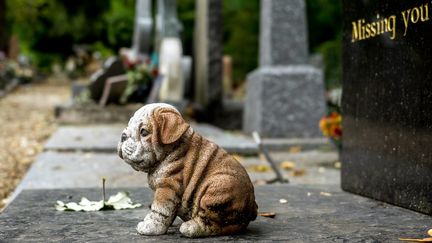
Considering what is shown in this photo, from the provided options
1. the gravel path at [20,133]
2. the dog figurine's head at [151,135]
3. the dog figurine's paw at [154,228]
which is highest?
the dog figurine's head at [151,135]

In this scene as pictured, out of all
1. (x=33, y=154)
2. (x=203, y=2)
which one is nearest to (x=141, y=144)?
(x=33, y=154)

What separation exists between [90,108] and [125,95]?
0.99 meters

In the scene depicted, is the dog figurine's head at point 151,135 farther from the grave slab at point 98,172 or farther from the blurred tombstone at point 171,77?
the blurred tombstone at point 171,77

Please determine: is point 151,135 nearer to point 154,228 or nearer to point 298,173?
point 154,228

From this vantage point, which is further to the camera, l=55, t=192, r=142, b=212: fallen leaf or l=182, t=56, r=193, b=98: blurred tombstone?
l=182, t=56, r=193, b=98: blurred tombstone

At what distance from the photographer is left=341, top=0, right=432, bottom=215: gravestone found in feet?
10.5

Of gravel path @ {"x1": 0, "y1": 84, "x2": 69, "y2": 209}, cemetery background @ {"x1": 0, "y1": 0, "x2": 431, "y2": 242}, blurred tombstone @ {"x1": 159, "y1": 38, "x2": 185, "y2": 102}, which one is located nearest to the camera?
cemetery background @ {"x1": 0, "y1": 0, "x2": 431, "y2": 242}

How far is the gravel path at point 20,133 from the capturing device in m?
5.91

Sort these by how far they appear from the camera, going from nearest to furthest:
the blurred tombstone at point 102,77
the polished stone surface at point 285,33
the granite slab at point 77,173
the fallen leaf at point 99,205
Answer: the fallen leaf at point 99,205 < the granite slab at point 77,173 < the polished stone surface at point 285,33 < the blurred tombstone at point 102,77

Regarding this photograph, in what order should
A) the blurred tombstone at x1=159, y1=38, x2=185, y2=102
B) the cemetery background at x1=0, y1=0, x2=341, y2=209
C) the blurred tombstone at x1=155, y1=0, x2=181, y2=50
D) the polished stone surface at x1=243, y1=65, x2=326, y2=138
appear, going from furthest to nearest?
the cemetery background at x1=0, y1=0, x2=341, y2=209 → the blurred tombstone at x1=155, y1=0, x2=181, y2=50 → the blurred tombstone at x1=159, y1=38, x2=185, y2=102 → the polished stone surface at x1=243, y1=65, x2=326, y2=138

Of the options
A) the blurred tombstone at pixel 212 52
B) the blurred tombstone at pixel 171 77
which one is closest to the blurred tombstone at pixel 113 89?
the blurred tombstone at pixel 171 77

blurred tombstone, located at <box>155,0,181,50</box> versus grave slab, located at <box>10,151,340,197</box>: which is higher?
blurred tombstone, located at <box>155,0,181,50</box>

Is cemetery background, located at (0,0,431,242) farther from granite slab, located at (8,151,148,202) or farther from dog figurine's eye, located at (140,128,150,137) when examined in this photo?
dog figurine's eye, located at (140,128,150,137)

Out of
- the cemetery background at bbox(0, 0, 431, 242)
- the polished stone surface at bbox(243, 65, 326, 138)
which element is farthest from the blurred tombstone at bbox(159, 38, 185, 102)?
the polished stone surface at bbox(243, 65, 326, 138)
